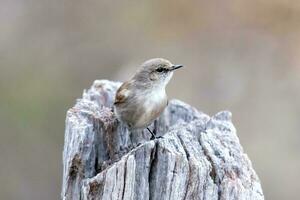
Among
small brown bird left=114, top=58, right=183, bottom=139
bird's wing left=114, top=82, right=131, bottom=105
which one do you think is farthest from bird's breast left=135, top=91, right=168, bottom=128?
bird's wing left=114, top=82, right=131, bottom=105

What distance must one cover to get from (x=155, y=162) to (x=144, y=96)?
5.56ft

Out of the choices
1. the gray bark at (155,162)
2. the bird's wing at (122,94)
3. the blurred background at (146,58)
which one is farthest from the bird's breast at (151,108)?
the blurred background at (146,58)

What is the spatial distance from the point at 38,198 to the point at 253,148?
2288 millimetres

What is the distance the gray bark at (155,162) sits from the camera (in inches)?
115

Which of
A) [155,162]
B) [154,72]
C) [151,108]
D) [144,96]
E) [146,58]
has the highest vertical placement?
[146,58]

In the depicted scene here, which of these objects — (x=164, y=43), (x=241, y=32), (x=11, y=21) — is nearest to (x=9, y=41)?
(x=11, y=21)

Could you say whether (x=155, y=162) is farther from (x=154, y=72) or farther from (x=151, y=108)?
(x=154, y=72)

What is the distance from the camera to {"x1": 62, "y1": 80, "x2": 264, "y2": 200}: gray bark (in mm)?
2916

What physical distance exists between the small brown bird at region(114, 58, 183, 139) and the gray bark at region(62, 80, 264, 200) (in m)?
0.31

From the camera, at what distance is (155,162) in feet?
9.77

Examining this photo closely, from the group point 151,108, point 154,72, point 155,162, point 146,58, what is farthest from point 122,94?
point 146,58

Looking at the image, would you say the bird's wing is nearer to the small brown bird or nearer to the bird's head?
the small brown bird

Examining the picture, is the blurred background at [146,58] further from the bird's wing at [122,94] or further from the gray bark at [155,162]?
the gray bark at [155,162]

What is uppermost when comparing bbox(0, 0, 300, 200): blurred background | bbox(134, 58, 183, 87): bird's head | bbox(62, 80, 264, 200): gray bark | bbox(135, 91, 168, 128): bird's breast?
bbox(0, 0, 300, 200): blurred background
